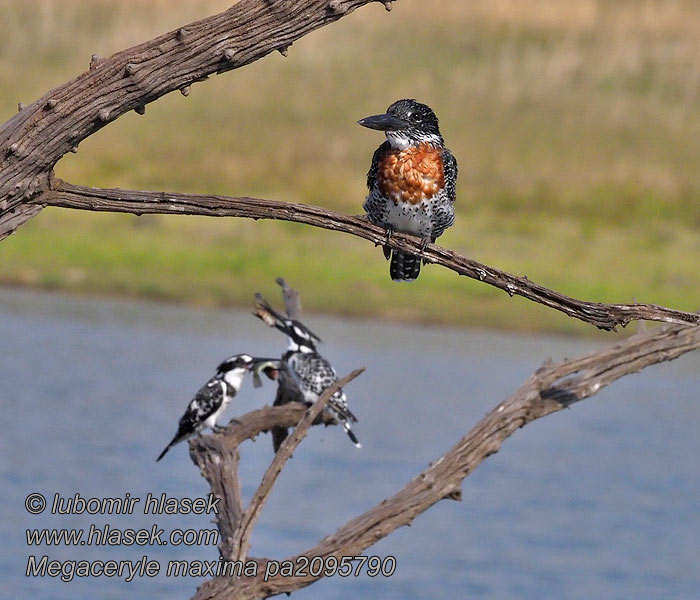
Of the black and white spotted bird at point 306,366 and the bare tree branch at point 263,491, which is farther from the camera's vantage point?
the black and white spotted bird at point 306,366

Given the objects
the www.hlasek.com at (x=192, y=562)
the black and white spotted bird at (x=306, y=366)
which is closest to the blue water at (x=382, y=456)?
the www.hlasek.com at (x=192, y=562)

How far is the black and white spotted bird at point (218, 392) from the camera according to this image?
25.1 feet

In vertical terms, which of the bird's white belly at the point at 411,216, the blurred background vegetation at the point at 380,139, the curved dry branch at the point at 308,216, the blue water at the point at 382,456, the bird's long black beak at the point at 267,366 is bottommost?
the curved dry branch at the point at 308,216

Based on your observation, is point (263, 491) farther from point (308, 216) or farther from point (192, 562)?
point (192, 562)

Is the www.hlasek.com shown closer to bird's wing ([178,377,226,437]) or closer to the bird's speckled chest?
bird's wing ([178,377,226,437])

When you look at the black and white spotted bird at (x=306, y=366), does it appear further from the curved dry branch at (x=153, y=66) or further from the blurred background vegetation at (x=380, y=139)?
the blurred background vegetation at (x=380, y=139)

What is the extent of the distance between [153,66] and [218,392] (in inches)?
Answer: 154

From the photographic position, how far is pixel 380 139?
2572cm

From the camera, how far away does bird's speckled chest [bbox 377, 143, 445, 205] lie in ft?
19.0

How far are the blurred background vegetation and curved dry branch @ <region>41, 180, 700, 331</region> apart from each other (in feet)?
45.7

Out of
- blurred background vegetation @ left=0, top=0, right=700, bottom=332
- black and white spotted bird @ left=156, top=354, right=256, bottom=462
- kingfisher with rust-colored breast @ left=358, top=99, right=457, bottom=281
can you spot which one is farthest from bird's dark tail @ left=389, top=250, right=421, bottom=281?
blurred background vegetation @ left=0, top=0, right=700, bottom=332

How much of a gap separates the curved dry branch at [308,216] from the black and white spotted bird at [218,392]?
287 cm

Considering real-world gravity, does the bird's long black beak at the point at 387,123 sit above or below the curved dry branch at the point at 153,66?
above

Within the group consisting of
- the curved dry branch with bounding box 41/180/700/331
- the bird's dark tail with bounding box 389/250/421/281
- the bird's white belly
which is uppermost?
the bird's white belly
